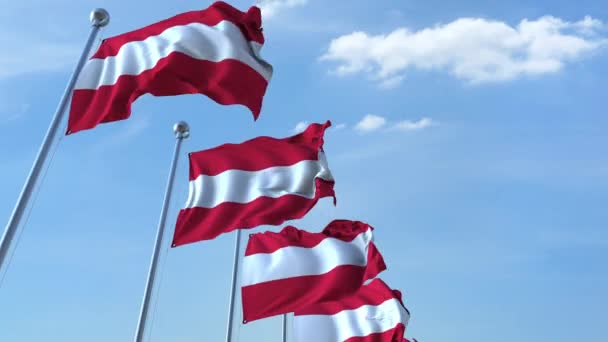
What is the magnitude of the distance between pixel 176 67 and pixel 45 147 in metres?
2.82

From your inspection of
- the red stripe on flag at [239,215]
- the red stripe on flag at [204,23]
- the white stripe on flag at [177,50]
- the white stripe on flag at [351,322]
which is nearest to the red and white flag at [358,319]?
the white stripe on flag at [351,322]

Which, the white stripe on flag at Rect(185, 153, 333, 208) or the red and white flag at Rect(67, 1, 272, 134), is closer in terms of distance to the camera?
the red and white flag at Rect(67, 1, 272, 134)

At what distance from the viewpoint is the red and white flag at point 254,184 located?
44.4ft

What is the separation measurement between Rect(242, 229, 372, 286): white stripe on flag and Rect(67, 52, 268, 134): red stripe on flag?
4652 millimetres

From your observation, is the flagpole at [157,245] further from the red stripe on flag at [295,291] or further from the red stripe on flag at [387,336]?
the red stripe on flag at [387,336]

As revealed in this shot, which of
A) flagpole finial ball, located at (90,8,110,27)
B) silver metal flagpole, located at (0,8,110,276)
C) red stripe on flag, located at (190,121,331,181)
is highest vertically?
red stripe on flag, located at (190,121,331,181)

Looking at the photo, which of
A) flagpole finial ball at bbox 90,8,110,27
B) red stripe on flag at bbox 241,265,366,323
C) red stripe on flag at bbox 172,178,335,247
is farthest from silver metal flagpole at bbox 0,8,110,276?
red stripe on flag at bbox 241,265,366,323

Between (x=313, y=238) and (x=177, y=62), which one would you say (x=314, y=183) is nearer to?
(x=313, y=238)

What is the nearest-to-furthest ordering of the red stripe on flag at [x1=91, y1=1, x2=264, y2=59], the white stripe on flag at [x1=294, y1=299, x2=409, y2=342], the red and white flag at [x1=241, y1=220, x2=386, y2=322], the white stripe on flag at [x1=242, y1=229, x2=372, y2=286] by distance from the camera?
the red stripe on flag at [x1=91, y1=1, x2=264, y2=59], the red and white flag at [x1=241, y1=220, x2=386, y2=322], the white stripe on flag at [x1=242, y1=229, x2=372, y2=286], the white stripe on flag at [x1=294, y1=299, x2=409, y2=342]

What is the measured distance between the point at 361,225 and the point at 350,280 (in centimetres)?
165

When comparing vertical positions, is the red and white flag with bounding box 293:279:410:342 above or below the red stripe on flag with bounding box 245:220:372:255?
below

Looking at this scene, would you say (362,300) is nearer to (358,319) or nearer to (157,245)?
(358,319)

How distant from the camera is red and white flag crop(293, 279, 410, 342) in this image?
679 inches

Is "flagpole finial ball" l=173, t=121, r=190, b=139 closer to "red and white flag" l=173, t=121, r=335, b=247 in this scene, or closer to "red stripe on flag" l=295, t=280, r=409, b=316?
"red and white flag" l=173, t=121, r=335, b=247
